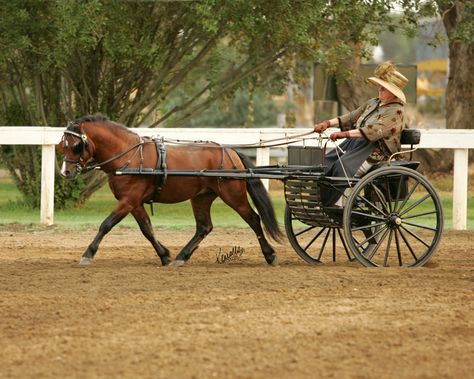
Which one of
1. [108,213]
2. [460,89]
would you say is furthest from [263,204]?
[460,89]

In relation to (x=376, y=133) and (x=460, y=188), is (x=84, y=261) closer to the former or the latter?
(x=376, y=133)

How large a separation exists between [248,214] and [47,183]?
4624mm

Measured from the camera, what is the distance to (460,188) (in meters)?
15.9

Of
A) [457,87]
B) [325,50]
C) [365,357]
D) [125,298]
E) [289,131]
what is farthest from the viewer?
[457,87]

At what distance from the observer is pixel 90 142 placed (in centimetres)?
1155

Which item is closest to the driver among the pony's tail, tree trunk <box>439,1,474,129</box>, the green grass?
the pony's tail

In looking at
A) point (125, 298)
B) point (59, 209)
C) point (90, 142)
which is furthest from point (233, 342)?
point (59, 209)

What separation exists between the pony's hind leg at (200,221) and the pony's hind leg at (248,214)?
265 mm

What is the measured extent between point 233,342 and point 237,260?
4.93 m

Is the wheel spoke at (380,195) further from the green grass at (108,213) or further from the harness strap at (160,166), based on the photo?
the green grass at (108,213)

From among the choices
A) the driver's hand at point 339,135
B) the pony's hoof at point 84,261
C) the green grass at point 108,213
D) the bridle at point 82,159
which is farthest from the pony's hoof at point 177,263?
the green grass at point 108,213

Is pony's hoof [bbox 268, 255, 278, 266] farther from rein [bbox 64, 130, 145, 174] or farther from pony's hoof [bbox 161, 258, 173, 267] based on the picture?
rein [bbox 64, 130, 145, 174]

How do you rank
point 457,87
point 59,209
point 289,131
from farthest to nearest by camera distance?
point 457,87
point 59,209
point 289,131

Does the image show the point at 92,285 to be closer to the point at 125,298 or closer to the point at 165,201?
the point at 125,298
